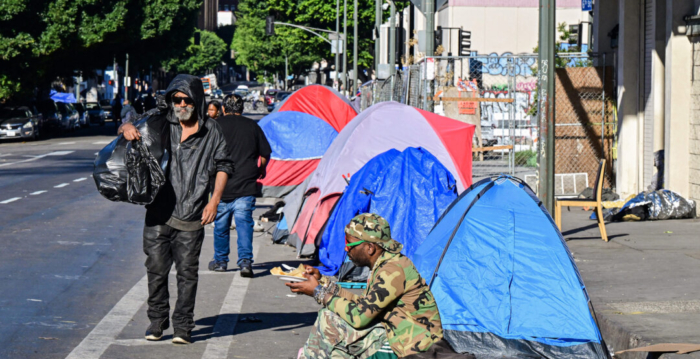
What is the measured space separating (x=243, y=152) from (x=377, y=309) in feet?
17.3

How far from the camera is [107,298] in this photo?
27.1ft

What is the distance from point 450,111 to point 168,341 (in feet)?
55.1

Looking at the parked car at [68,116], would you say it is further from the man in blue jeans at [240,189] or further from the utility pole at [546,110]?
the utility pole at [546,110]

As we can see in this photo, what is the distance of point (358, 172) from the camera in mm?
10602

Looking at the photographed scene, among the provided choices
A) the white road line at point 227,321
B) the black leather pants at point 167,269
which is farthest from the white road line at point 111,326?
the white road line at point 227,321

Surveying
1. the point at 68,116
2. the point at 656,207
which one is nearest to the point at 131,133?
the point at 656,207

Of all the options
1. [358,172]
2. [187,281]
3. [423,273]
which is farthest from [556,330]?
[358,172]

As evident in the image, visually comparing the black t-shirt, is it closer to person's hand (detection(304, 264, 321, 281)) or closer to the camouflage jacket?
person's hand (detection(304, 264, 321, 281))

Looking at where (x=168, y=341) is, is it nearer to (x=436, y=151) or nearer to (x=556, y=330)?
(x=556, y=330)

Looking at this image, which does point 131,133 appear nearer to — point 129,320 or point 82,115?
point 129,320

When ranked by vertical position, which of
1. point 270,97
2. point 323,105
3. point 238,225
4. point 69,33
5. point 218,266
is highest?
point 69,33

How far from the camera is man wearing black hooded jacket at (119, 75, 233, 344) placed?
21.6 ft

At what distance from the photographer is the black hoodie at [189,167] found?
259 inches

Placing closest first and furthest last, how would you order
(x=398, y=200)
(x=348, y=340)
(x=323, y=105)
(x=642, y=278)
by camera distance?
(x=348, y=340), (x=642, y=278), (x=398, y=200), (x=323, y=105)
